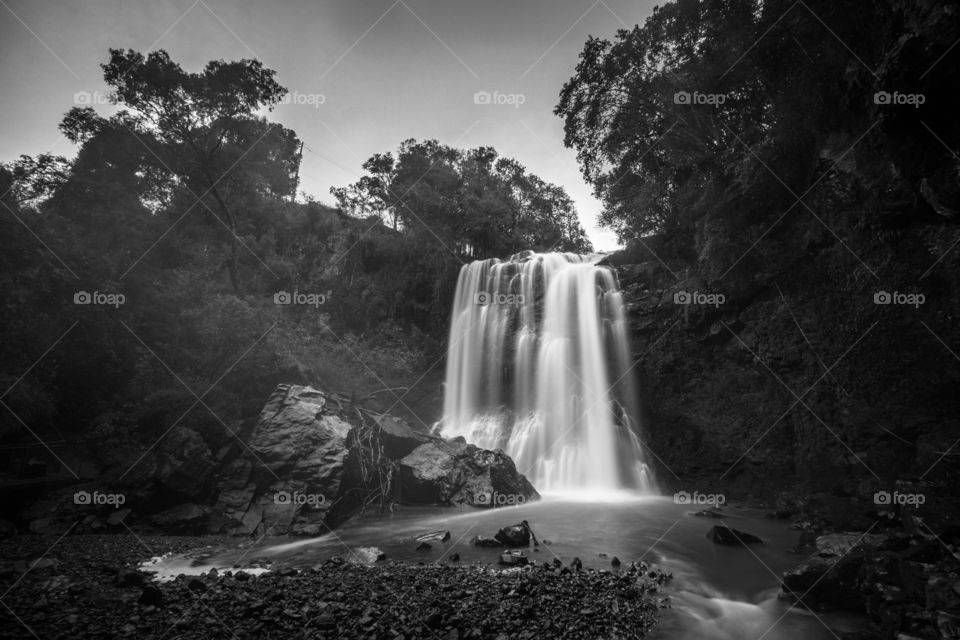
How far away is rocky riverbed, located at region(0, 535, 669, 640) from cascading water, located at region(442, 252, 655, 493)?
32.6ft

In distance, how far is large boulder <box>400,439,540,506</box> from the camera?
1252cm

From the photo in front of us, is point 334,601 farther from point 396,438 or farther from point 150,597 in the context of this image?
point 396,438

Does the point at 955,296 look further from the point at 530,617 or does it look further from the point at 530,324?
the point at 530,324

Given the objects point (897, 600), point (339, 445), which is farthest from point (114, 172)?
point (897, 600)

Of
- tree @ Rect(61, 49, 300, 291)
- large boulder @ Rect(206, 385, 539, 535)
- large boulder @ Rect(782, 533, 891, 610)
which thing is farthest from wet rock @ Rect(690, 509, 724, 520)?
tree @ Rect(61, 49, 300, 291)

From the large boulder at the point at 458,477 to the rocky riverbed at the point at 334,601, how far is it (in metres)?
5.69

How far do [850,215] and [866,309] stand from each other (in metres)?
2.69

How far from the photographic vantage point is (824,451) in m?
11.5

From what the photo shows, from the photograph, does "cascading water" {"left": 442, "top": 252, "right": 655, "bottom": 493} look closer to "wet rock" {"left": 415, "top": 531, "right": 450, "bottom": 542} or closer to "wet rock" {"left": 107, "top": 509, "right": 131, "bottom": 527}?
"wet rock" {"left": 415, "top": 531, "right": 450, "bottom": 542}

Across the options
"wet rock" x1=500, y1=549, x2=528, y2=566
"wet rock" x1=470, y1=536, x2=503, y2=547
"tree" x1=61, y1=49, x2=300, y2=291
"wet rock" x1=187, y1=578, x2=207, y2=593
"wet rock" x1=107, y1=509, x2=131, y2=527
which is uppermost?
"tree" x1=61, y1=49, x2=300, y2=291

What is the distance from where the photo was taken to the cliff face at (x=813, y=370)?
31.3 feet

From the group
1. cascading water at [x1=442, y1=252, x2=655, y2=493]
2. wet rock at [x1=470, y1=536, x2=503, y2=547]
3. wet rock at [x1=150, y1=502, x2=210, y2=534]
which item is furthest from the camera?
cascading water at [x1=442, y1=252, x2=655, y2=493]

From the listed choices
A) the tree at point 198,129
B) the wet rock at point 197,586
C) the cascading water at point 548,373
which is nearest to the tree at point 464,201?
the cascading water at point 548,373

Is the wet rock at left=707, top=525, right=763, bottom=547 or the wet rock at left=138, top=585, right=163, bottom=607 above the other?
the wet rock at left=138, top=585, right=163, bottom=607
